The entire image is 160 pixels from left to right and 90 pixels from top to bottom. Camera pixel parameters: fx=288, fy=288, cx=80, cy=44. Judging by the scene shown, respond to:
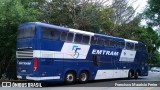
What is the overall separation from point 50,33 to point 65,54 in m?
1.89

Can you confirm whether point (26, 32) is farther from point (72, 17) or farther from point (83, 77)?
point (72, 17)

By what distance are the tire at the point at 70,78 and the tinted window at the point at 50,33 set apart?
265 centimetres

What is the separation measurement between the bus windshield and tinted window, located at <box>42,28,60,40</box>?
0.64 m

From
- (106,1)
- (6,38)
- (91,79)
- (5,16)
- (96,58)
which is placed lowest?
(91,79)

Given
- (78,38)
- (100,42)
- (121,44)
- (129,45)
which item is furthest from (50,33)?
(129,45)

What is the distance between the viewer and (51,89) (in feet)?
52.2

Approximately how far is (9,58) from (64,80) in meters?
5.72

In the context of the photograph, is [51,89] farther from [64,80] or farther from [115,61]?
[115,61]

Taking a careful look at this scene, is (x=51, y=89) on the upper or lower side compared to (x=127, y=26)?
lower

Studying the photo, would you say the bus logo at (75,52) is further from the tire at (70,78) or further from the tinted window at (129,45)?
the tinted window at (129,45)

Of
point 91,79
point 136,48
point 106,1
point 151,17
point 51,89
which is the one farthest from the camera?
point 106,1

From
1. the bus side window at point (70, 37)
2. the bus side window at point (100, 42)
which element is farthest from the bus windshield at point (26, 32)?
the bus side window at point (100, 42)

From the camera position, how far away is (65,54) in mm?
18453

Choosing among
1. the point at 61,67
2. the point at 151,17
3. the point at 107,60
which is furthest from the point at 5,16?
the point at 151,17
